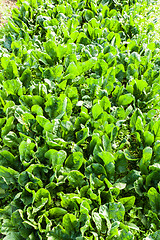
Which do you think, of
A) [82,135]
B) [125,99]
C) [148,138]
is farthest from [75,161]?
[125,99]

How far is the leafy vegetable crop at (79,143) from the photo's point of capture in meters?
2.31

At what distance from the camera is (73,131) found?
3045mm

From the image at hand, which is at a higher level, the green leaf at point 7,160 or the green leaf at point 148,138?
the green leaf at point 7,160

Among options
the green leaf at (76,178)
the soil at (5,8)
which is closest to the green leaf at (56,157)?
the green leaf at (76,178)

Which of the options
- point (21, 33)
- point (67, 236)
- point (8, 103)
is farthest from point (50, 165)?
point (21, 33)

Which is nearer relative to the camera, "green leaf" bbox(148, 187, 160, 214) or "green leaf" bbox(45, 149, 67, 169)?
"green leaf" bbox(148, 187, 160, 214)

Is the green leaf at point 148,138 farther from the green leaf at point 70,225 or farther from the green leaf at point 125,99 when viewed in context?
the green leaf at point 70,225

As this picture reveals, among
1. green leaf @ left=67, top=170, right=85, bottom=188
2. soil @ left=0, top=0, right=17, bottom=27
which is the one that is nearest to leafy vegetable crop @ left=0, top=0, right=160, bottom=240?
green leaf @ left=67, top=170, right=85, bottom=188

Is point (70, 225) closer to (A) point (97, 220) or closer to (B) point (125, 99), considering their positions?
(A) point (97, 220)

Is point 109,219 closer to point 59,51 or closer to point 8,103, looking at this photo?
point 8,103

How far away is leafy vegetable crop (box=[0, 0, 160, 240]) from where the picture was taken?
2.31 metres

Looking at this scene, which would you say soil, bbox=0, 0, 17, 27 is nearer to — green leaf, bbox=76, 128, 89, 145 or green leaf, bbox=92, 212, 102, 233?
green leaf, bbox=76, 128, 89, 145

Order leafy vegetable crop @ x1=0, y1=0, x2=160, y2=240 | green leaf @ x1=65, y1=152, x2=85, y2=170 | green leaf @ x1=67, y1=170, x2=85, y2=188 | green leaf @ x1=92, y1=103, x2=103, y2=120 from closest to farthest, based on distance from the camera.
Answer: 1. leafy vegetable crop @ x1=0, y1=0, x2=160, y2=240
2. green leaf @ x1=67, y1=170, x2=85, y2=188
3. green leaf @ x1=65, y1=152, x2=85, y2=170
4. green leaf @ x1=92, y1=103, x2=103, y2=120

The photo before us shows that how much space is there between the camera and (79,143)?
2.78 m
